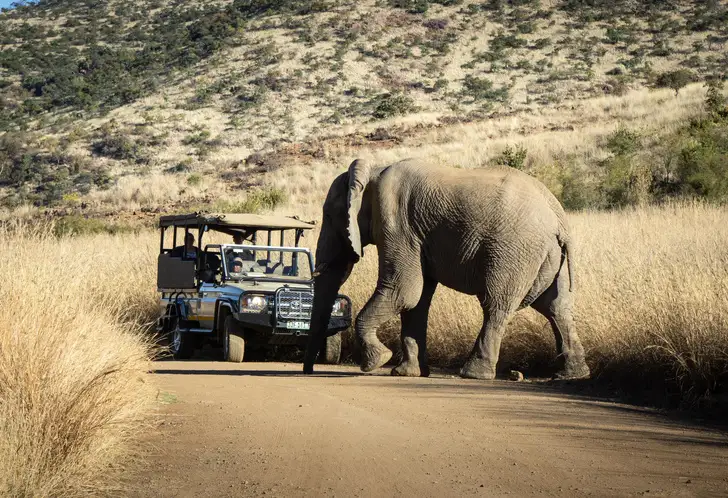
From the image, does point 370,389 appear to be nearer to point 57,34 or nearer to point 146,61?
point 146,61

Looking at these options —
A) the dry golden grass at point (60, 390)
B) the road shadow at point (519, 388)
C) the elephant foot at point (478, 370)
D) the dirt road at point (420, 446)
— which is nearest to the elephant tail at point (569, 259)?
the road shadow at point (519, 388)

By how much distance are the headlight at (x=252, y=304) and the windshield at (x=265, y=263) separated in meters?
1.31

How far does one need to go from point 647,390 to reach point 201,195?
34.9 m

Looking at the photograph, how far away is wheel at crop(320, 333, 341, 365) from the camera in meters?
16.2

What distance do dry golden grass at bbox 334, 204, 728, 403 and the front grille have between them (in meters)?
1.54

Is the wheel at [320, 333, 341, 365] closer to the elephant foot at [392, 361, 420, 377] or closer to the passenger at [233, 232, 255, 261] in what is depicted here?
the passenger at [233, 232, 255, 261]

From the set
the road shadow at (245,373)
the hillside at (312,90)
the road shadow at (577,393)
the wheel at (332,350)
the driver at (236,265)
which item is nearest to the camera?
the road shadow at (577,393)

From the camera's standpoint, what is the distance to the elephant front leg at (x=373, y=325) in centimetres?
1257

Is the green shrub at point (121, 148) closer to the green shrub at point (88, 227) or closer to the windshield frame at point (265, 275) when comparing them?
the green shrub at point (88, 227)

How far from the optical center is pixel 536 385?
12281 mm

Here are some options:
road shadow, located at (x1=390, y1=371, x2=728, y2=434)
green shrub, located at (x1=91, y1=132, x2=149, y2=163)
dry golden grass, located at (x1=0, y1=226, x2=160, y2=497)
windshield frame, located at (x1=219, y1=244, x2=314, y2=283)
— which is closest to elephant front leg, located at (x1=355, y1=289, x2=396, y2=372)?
road shadow, located at (x1=390, y1=371, x2=728, y2=434)

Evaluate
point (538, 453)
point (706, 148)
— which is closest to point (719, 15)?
point (706, 148)

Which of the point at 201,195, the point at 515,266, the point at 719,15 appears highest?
the point at 719,15

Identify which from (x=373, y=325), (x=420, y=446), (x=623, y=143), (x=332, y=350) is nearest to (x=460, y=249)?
(x=373, y=325)
